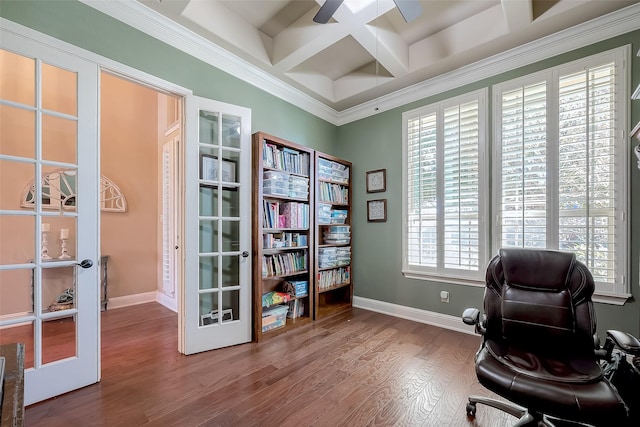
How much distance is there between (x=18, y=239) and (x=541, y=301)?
3501 millimetres

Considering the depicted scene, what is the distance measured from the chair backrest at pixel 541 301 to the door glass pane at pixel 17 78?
3.34 metres

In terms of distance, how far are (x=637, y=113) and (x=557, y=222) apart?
1007 mm

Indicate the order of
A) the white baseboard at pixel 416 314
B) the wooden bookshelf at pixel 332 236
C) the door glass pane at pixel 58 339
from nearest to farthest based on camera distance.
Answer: the door glass pane at pixel 58 339 → the white baseboard at pixel 416 314 → the wooden bookshelf at pixel 332 236

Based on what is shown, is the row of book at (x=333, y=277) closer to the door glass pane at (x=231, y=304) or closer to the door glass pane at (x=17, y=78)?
the door glass pane at (x=231, y=304)

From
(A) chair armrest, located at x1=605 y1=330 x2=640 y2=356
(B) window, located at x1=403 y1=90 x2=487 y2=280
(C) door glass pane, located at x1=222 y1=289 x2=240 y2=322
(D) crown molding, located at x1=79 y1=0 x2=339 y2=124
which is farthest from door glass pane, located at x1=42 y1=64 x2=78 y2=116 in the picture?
(A) chair armrest, located at x1=605 y1=330 x2=640 y2=356

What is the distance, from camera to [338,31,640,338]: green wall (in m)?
2.97

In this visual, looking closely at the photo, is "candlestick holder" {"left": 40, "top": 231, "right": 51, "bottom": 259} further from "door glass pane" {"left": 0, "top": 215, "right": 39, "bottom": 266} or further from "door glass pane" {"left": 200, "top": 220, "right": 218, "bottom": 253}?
"door glass pane" {"left": 200, "top": 220, "right": 218, "bottom": 253}

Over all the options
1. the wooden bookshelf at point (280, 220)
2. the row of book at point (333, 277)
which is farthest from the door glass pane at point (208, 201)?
the row of book at point (333, 277)

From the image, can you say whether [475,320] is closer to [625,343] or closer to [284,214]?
[625,343]

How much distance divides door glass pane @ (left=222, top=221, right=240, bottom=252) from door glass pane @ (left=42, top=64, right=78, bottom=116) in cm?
143

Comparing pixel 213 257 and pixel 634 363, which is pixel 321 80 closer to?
pixel 213 257

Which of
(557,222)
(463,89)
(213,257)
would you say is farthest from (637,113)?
(213,257)

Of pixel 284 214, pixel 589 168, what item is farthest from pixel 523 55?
pixel 284 214

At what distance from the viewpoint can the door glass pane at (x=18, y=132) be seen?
172cm
